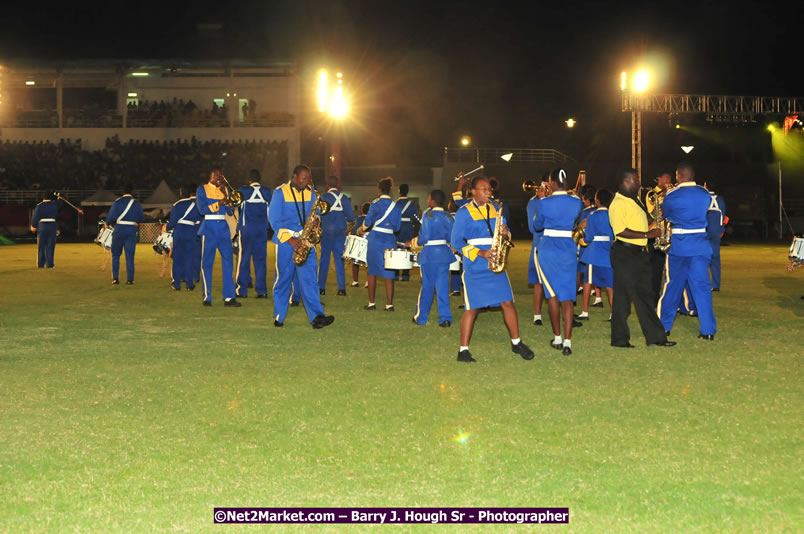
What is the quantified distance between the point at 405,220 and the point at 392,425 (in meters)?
12.4

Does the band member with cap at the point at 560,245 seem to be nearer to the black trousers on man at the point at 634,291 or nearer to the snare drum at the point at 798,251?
the black trousers on man at the point at 634,291

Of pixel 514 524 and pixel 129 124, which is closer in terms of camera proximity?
pixel 514 524

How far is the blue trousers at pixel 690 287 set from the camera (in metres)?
10.8

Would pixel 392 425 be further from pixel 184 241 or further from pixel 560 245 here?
pixel 184 241

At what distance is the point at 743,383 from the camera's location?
323 inches

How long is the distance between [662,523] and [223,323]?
900 centimetres

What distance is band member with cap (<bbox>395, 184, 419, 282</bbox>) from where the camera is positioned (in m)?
15.6

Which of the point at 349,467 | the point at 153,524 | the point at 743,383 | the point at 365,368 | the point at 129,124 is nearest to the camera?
the point at 153,524

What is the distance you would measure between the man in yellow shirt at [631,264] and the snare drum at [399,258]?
11.5 ft

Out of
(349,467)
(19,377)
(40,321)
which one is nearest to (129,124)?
(40,321)

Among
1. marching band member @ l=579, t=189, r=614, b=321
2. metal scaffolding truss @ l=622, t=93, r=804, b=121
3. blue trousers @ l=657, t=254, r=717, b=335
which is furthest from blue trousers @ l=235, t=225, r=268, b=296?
metal scaffolding truss @ l=622, t=93, r=804, b=121

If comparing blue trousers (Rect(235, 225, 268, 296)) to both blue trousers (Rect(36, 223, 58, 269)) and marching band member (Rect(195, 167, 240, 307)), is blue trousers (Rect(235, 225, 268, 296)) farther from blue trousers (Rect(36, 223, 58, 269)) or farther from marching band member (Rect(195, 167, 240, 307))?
blue trousers (Rect(36, 223, 58, 269))

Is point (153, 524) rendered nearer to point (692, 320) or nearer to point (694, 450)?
point (694, 450)

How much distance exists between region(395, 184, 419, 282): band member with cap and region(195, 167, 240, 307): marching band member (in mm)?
2740
